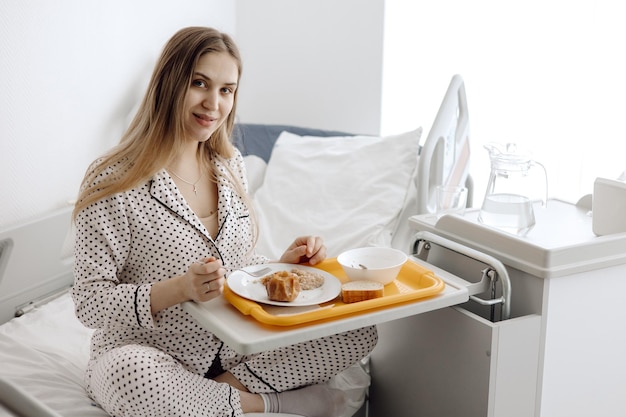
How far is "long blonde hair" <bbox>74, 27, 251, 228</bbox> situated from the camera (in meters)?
1.65

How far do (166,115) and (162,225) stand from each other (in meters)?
0.24

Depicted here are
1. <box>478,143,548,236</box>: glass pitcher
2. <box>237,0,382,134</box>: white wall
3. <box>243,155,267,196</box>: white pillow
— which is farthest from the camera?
<box>237,0,382,134</box>: white wall

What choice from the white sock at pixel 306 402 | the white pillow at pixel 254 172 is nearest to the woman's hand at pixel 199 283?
the white sock at pixel 306 402

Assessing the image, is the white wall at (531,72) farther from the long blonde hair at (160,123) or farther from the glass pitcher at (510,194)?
the long blonde hair at (160,123)

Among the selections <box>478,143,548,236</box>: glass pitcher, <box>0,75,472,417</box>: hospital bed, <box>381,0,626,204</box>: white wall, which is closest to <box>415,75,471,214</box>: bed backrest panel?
<box>0,75,472,417</box>: hospital bed

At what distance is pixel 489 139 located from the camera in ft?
8.94

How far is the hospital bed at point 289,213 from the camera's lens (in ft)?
6.15

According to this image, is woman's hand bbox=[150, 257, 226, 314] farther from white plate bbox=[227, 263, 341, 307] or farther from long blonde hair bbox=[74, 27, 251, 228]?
long blonde hair bbox=[74, 27, 251, 228]

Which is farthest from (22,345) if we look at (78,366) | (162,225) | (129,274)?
(162,225)

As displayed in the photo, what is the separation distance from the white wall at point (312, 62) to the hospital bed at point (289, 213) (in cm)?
26

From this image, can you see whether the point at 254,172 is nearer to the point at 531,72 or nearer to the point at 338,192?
the point at 338,192

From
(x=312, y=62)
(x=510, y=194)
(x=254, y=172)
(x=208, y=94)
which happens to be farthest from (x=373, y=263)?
(x=312, y=62)

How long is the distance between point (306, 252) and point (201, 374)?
361 mm

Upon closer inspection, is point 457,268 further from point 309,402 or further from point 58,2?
point 58,2
